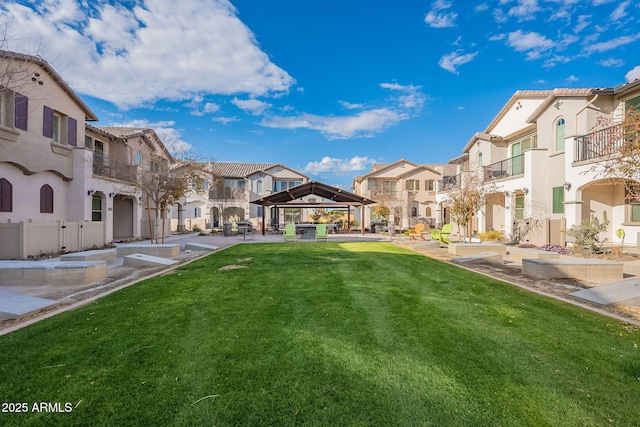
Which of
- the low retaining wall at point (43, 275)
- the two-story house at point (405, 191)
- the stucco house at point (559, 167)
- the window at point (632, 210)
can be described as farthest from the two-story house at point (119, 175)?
the two-story house at point (405, 191)

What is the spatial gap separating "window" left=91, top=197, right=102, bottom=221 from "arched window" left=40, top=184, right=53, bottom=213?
2904 mm

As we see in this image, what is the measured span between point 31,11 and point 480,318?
1156cm

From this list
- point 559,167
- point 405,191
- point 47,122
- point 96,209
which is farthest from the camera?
point 405,191

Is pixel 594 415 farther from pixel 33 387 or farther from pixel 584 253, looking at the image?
pixel 584 253

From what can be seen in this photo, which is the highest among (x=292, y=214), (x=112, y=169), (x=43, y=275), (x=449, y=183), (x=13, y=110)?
(x=13, y=110)

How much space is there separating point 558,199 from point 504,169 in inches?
224

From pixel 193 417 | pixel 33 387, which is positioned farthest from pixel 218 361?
pixel 33 387

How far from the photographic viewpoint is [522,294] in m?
6.83

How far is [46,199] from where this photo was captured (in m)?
14.6

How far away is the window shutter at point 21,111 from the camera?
12788 mm

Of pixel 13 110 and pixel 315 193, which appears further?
pixel 315 193

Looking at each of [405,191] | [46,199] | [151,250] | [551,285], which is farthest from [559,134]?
[46,199]

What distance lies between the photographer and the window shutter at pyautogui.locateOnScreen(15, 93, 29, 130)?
42.0 feet

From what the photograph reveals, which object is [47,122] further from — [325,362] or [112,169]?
[325,362]
